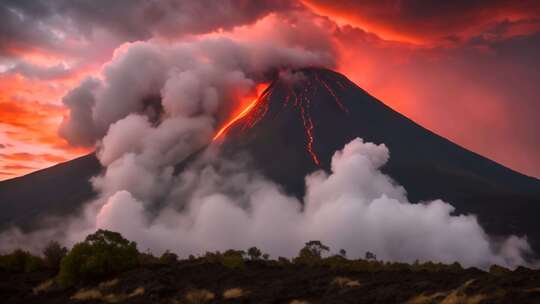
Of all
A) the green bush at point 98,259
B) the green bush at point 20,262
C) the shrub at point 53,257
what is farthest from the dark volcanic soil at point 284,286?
the shrub at point 53,257

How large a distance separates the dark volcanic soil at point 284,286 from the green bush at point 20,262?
14.5 ft

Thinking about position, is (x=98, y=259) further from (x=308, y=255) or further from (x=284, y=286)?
(x=308, y=255)

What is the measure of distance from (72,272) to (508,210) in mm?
191442

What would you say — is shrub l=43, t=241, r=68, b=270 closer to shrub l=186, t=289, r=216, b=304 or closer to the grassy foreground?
the grassy foreground

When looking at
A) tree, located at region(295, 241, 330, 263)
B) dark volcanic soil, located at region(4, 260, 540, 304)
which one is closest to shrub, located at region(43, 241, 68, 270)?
dark volcanic soil, located at region(4, 260, 540, 304)

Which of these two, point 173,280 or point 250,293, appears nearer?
point 250,293

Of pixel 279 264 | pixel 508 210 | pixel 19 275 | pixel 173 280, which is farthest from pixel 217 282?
pixel 508 210

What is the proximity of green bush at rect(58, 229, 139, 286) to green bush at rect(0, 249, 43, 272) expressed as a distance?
8.02 m

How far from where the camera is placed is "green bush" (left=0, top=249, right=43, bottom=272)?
36.9 metres

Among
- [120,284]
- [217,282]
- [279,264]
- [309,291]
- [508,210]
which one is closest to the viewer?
[309,291]

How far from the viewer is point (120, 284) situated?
87.8ft

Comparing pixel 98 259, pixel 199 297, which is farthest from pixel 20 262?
pixel 199 297

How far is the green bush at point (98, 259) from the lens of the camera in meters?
29.3

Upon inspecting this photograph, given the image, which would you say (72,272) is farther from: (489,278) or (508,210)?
(508,210)
